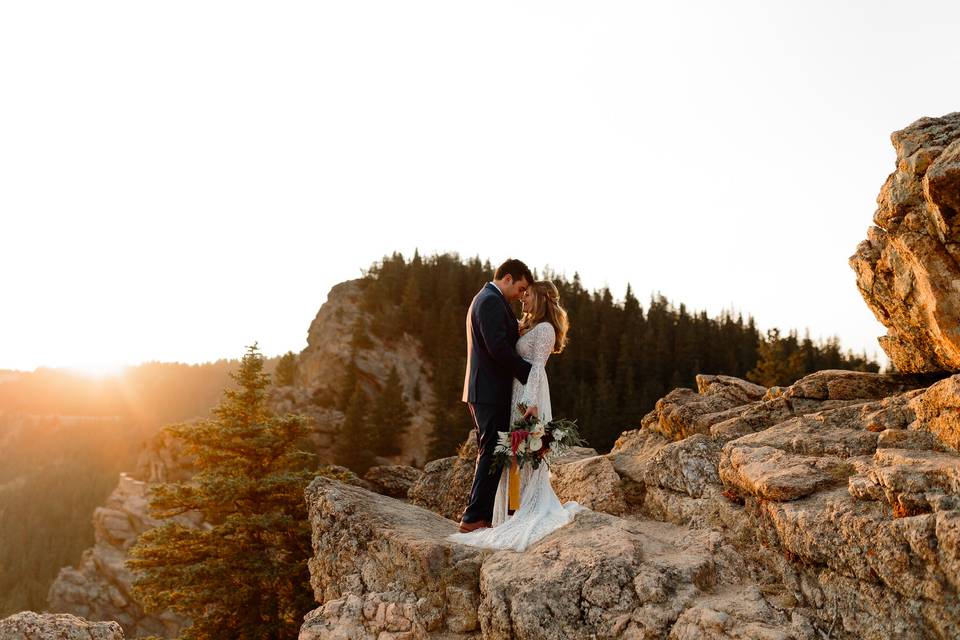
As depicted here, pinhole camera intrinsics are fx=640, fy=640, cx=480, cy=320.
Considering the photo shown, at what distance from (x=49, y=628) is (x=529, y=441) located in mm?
5598

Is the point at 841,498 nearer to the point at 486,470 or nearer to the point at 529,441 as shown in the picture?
the point at 529,441

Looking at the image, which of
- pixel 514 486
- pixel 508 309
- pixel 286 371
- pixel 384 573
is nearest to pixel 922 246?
pixel 508 309

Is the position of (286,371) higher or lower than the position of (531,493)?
higher

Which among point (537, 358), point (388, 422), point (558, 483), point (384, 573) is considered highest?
point (537, 358)

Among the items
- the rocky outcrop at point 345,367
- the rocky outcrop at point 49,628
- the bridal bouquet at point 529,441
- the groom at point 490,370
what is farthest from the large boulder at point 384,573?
the rocky outcrop at point 345,367

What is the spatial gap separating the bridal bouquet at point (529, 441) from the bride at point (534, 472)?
143mm

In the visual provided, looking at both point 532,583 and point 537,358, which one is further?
point 537,358

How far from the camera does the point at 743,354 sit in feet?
255

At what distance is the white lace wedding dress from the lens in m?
7.44

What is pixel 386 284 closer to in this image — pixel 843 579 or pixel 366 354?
pixel 366 354

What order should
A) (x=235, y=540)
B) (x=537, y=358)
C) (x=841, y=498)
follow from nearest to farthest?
(x=841, y=498)
(x=537, y=358)
(x=235, y=540)

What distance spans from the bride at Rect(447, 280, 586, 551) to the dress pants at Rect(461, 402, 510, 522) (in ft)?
0.33

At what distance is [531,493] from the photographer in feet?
26.0

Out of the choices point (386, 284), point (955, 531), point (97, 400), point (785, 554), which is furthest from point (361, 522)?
point (97, 400)
